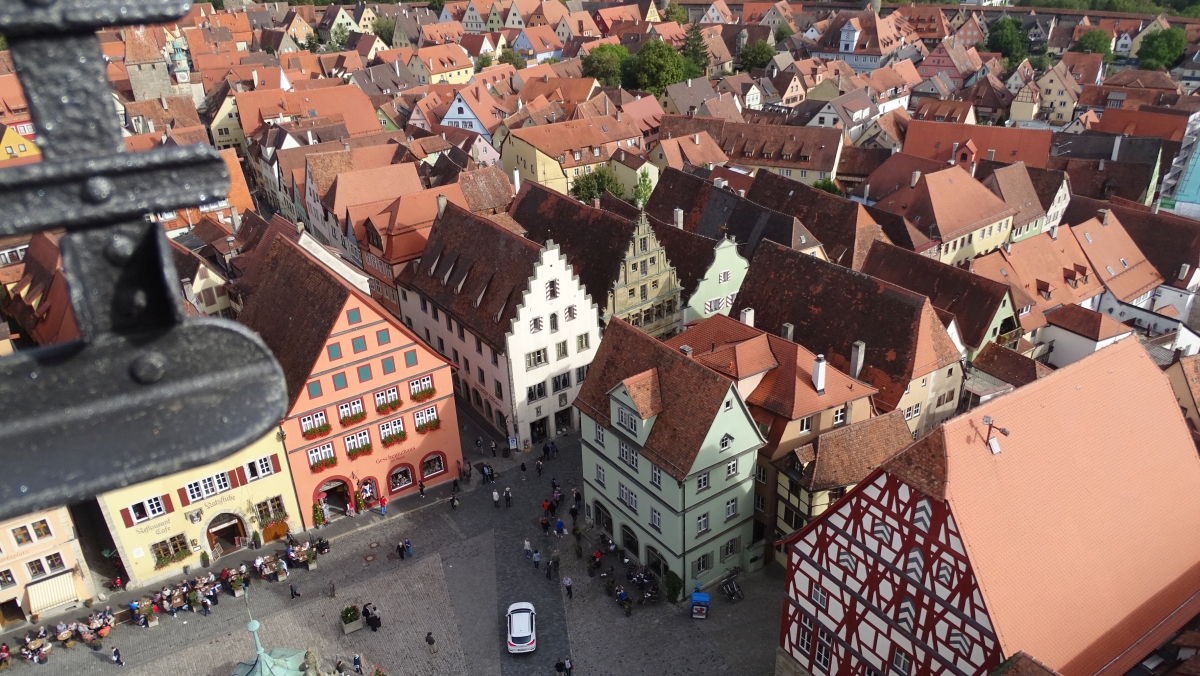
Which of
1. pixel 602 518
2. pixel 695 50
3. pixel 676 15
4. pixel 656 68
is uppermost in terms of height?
pixel 676 15

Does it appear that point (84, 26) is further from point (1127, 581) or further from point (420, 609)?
point (420, 609)

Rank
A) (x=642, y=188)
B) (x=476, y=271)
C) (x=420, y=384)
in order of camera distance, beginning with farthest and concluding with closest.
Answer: (x=642, y=188), (x=476, y=271), (x=420, y=384)

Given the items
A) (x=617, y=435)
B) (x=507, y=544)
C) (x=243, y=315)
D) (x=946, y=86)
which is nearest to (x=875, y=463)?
(x=617, y=435)

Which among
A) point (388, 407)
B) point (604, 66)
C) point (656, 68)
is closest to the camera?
point (388, 407)

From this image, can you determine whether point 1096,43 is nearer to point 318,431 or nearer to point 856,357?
point 856,357

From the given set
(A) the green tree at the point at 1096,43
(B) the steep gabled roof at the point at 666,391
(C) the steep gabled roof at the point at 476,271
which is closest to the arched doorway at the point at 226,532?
(C) the steep gabled roof at the point at 476,271

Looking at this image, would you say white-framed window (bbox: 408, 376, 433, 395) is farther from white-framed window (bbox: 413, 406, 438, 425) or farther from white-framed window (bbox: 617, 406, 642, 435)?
white-framed window (bbox: 617, 406, 642, 435)

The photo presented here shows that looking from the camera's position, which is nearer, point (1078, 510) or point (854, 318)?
point (1078, 510)

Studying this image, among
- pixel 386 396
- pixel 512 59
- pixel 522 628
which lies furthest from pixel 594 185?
pixel 512 59
